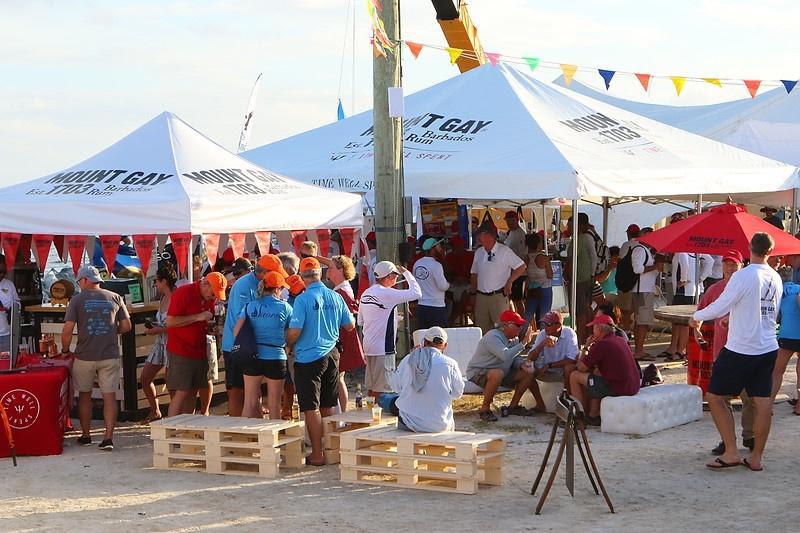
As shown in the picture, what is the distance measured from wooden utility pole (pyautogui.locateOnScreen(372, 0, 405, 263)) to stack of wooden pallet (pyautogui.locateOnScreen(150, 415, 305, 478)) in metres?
4.24

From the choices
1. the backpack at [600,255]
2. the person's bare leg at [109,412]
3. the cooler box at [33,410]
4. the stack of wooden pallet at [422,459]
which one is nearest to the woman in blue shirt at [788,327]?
the stack of wooden pallet at [422,459]

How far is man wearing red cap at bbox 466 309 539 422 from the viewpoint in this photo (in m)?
10.5

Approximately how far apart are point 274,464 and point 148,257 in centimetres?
251

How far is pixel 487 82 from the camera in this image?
51.8 feet

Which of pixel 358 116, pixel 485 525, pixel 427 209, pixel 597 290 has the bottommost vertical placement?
pixel 485 525

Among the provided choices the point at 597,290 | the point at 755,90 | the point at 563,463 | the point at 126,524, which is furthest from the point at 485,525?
the point at 755,90

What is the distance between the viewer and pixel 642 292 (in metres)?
14.4

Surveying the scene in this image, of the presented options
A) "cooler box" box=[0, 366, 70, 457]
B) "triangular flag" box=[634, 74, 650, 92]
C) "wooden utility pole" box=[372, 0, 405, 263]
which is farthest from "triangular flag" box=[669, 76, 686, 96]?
"cooler box" box=[0, 366, 70, 457]

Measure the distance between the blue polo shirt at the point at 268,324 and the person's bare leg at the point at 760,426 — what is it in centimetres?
370

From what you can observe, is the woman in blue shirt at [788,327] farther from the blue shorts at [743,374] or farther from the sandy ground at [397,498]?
the blue shorts at [743,374]

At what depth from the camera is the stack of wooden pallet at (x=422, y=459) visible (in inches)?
311

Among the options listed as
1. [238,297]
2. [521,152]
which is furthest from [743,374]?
[521,152]

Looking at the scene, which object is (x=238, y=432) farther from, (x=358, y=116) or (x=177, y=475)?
(x=358, y=116)

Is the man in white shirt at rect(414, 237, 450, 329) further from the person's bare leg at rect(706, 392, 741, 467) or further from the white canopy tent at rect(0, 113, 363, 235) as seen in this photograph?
the person's bare leg at rect(706, 392, 741, 467)
